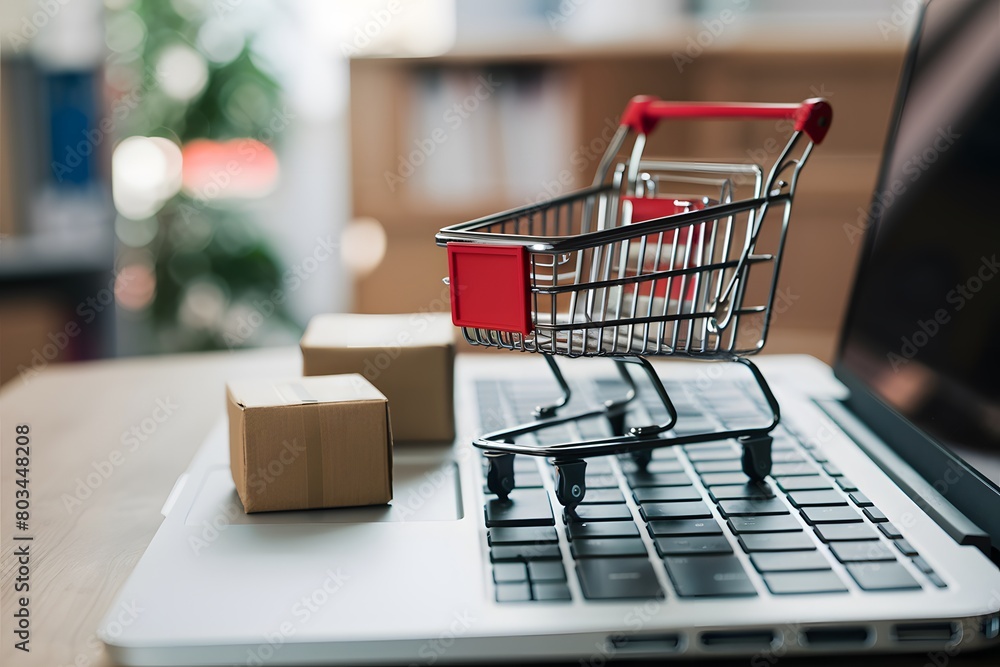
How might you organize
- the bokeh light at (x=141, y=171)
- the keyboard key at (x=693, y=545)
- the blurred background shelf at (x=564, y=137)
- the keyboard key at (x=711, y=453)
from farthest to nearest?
the bokeh light at (x=141, y=171)
the blurred background shelf at (x=564, y=137)
the keyboard key at (x=711, y=453)
the keyboard key at (x=693, y=545)

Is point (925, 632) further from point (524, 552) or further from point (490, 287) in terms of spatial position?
point (490, 287)

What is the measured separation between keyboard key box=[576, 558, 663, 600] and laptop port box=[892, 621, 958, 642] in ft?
0.47

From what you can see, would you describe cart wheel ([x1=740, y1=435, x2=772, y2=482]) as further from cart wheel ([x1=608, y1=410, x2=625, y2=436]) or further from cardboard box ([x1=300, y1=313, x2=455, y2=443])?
cardboard box ([x1=300, y1=313, x2=455, y2=443])

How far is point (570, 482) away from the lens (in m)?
0.73

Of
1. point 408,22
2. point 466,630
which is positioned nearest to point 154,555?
point 466,630

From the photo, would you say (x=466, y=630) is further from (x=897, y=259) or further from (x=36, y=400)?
(x=36, y=400)

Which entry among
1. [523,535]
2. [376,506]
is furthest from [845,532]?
[376,506]

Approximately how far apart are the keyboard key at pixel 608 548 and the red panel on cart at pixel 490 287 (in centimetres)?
18

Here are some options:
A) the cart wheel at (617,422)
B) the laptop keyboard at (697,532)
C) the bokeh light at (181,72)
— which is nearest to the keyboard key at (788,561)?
the laptop keyboard at (697,532)


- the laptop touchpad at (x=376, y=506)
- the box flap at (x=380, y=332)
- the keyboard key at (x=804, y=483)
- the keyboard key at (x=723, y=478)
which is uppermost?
the box flap at (x=380, y=332)

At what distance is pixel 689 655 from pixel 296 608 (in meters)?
0.24

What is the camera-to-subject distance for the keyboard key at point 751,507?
72cm

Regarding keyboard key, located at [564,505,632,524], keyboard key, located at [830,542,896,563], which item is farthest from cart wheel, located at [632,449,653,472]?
keyboard key, located at [830,542,896,563]

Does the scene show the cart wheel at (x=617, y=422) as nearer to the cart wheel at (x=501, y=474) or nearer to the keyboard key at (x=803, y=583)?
the cart wheel at (x=501, y=474)
